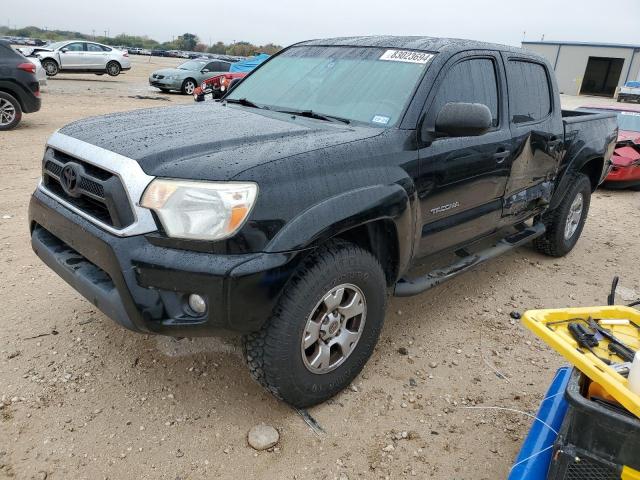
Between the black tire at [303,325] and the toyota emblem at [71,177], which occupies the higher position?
the toyota emblem at [71,177]

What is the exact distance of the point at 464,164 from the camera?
317 centimetres

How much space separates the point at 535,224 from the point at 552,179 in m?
0.41

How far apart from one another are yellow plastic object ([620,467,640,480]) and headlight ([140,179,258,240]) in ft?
5.24

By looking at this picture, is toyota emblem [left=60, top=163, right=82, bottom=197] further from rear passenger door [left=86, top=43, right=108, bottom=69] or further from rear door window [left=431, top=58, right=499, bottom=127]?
rear passenger door [left=86, top=43, right=108, bottom=69]

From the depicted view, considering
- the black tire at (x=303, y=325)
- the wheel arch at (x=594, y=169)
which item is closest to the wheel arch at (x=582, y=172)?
the wheel arch at (x=594, y=169)

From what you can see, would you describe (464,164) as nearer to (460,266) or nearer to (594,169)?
(460,266)

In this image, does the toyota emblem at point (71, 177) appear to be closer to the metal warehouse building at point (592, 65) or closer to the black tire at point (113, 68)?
the black tire at point (113, 68)

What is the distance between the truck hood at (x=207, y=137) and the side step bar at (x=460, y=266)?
0.96 m

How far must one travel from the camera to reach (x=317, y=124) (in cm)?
290

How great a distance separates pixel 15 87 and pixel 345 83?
325 inches

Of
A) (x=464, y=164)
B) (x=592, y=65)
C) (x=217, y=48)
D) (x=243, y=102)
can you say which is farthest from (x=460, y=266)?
(x=217, y=48)

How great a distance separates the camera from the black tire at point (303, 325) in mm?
2311

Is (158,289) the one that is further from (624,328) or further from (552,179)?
(552,179)

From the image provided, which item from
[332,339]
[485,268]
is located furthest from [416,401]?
[485,268]
